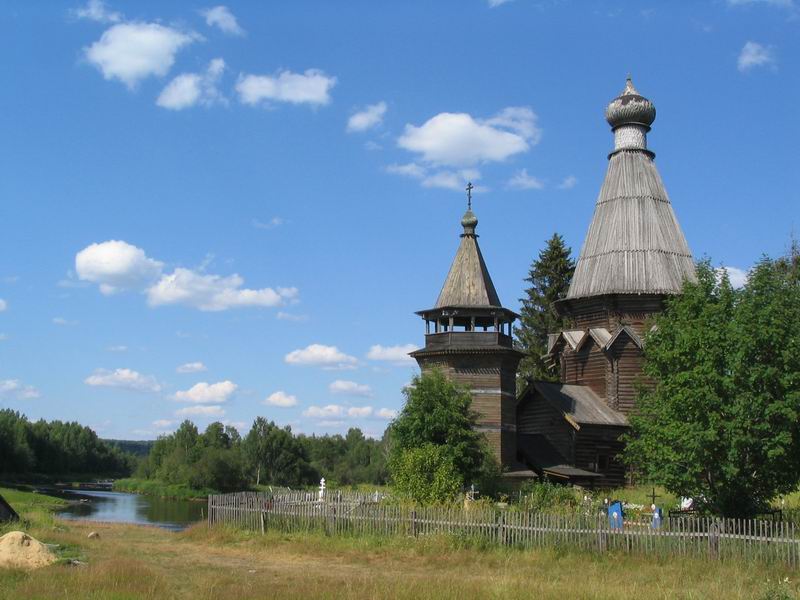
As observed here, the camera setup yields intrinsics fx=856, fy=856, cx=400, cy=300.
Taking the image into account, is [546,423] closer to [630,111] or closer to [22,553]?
[630,111]

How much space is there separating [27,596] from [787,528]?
1252 cm

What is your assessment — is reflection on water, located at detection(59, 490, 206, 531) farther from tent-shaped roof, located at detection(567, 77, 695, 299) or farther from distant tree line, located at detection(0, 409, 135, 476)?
distant tree line, located at detection(0, 409, 135, 476)

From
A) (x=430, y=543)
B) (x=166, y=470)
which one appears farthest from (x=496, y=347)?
(x=166, y=470)

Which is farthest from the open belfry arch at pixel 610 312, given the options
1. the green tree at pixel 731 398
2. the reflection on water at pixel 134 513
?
the reflection on water at pixel 134 513

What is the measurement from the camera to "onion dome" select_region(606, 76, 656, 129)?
40.3 metres

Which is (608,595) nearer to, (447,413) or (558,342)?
(447,413)

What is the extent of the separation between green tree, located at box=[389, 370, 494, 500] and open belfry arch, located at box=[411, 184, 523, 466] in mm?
A: 2655

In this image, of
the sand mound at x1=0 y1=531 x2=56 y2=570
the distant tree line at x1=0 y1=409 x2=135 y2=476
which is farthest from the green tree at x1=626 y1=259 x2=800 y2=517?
the distant tree line at x1=0 y1=409 x2=135 y2=476

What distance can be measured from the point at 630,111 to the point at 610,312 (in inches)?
402

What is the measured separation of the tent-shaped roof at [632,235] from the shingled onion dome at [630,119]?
0.16 ft

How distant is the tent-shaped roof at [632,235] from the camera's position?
1443 inches

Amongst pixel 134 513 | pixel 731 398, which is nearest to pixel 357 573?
pixel 731 398

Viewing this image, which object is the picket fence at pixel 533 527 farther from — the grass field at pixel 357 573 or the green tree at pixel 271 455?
the green tree at pixel 271 455

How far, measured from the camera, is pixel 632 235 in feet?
124
